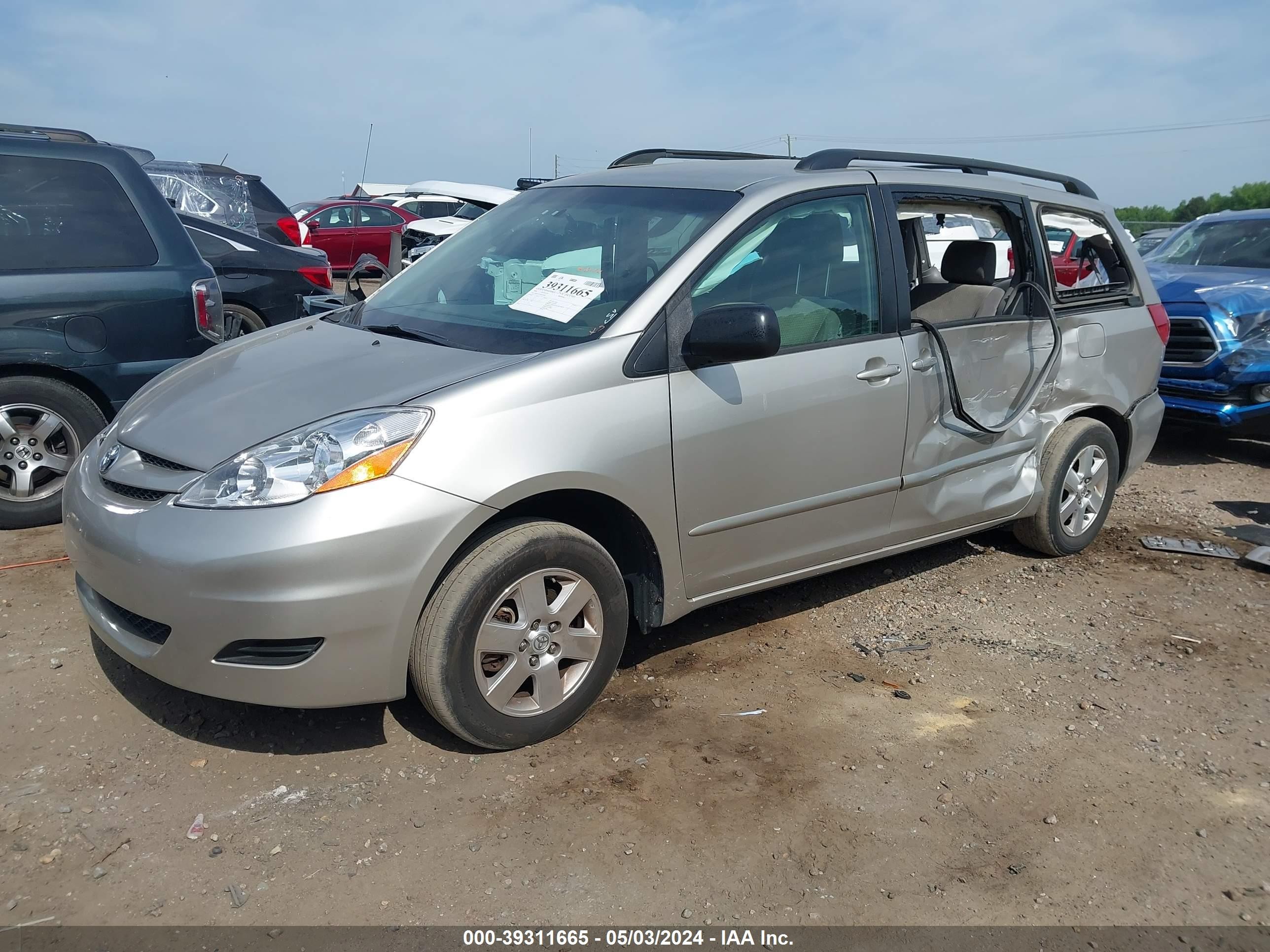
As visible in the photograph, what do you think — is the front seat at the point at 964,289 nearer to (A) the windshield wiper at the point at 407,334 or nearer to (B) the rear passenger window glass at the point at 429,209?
(A) the windshield wiper at the point at 407,334

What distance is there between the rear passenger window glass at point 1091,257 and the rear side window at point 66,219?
14.7 feet

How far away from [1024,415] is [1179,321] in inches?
148

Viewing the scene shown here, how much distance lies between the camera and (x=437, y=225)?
19156 mm

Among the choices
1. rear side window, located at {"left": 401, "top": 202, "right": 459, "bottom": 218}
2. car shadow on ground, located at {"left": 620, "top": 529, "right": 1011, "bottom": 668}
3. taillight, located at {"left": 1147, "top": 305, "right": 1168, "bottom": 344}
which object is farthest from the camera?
rear side window, located at {"left": 401, "top": 202, "right": 459, "bottom": 218}

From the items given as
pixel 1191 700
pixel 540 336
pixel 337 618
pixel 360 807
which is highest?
pixel 540 336

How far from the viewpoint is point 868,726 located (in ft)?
11.4

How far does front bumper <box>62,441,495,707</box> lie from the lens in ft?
8.88

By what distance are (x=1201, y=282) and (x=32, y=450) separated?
7705mm

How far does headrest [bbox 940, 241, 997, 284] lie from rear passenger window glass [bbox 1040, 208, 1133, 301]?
0.33 metres

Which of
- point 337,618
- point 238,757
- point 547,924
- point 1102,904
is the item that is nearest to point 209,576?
point 337,618

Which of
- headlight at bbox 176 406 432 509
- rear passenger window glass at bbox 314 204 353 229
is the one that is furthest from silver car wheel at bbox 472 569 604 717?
rear passenger window glass at bbox 314 204 353 229

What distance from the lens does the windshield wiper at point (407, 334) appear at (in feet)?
11.3

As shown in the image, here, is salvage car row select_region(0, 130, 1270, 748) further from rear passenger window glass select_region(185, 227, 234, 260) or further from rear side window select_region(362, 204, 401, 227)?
rear side window select_region(362, 204, 401, 227)

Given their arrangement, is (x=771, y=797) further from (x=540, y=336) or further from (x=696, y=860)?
(x=540, y=336)
